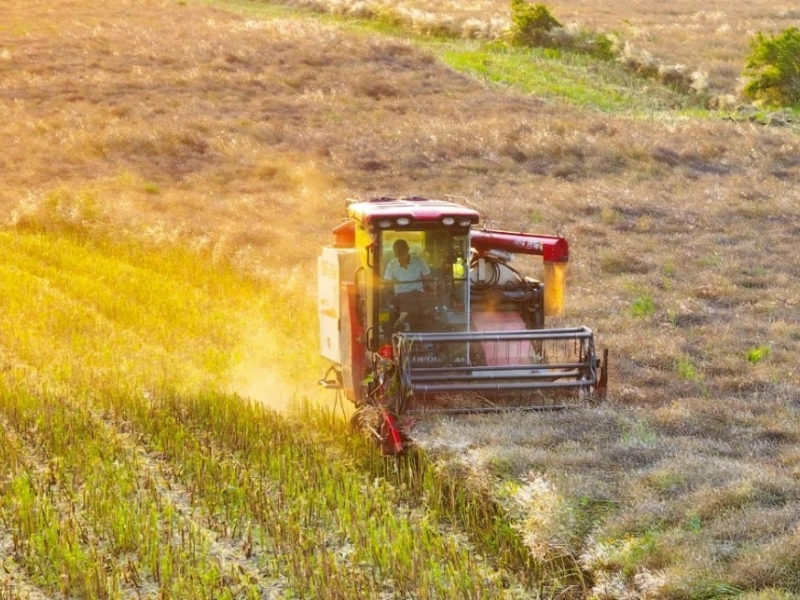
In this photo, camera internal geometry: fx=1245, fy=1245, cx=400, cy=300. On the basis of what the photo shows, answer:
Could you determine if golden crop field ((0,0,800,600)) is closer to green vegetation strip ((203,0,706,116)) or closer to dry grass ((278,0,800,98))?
green vegetation strip ((203,0,706,116))

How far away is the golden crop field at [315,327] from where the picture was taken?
8812 mm

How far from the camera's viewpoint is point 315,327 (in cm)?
1639

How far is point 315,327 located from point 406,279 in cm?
450

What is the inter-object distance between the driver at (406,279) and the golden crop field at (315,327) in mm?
1312

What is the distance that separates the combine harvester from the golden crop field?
0.45 metres

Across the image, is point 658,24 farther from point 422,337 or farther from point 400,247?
point 422,337

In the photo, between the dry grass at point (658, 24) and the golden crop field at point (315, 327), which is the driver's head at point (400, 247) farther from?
the dry grass at point (658, 24)

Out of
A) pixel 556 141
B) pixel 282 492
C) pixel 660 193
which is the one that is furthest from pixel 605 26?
pixel 282 492

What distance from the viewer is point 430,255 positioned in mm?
12273

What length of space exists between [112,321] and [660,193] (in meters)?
13.8

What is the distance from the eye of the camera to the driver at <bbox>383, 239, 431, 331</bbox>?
1200 cm

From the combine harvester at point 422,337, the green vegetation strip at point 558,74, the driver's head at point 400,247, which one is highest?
the driver's head at point 400,247

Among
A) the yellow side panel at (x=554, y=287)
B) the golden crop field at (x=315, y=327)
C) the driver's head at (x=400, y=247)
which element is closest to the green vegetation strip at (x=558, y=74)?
the golden crop field at (x=315, y=327)

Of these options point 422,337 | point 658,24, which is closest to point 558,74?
point 658,24
